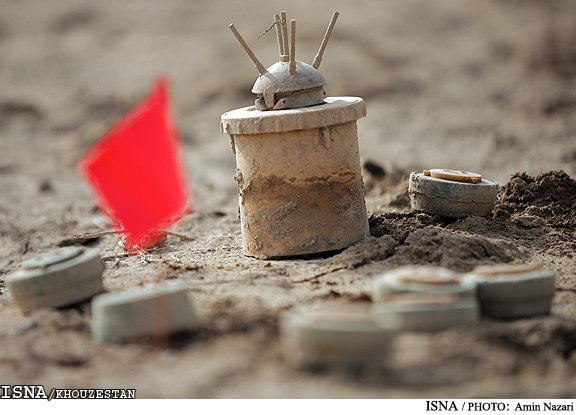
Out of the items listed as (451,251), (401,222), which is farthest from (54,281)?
(401,222)

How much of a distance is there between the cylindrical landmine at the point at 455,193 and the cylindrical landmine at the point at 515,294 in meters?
2.06

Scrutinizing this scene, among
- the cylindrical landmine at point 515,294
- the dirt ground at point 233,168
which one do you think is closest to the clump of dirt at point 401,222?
the dirt ground at point 233,168

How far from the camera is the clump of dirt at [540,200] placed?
7.20 metres

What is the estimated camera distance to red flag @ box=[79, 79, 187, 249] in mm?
5258

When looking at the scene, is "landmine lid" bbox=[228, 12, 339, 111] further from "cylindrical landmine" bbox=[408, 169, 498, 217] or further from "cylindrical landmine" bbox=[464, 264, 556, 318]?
"cylindrical landmine" bbox=[464, 264, 556, 318]

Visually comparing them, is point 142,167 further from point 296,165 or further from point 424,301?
point 424,301

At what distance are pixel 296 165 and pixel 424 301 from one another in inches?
84.8

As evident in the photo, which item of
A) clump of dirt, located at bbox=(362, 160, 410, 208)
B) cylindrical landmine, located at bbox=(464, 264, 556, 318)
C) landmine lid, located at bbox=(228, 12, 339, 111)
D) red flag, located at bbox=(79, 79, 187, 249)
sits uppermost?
landmine lid, located at bbox=(228, 12, 339, 111)

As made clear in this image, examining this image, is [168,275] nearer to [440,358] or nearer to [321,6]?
[440,358]

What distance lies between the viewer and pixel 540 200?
7.46 metres

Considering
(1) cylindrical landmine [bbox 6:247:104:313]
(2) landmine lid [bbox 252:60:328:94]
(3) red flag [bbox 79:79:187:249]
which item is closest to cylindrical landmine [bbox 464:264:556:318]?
(3) red flag [bbox 79:79:187:249]

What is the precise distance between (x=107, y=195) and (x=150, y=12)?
1325 cm

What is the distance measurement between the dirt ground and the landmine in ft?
0.79
